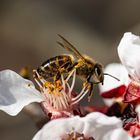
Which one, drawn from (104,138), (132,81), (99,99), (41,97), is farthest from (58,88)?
(99,99)

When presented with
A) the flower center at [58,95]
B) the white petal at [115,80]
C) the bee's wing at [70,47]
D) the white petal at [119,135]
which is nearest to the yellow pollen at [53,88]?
the flower center at [58,95]

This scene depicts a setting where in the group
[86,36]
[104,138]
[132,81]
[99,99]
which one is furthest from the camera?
[86,36]

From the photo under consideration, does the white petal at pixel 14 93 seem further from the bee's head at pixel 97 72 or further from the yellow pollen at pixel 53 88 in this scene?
the bee's head at pixel 97 72

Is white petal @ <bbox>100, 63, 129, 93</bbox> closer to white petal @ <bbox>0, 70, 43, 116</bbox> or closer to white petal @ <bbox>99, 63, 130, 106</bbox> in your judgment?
white petal @ <bbox>99, 63, 130, 106</bbox>

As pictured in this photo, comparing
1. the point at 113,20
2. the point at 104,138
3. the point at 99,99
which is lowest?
the point at 99,99

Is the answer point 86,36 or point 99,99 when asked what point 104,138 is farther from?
point 86,36

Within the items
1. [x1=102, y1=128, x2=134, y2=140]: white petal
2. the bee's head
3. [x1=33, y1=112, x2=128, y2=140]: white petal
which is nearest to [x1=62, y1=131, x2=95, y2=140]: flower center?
[x1=33, y1=112, x2=128, y2=140]: white petal
